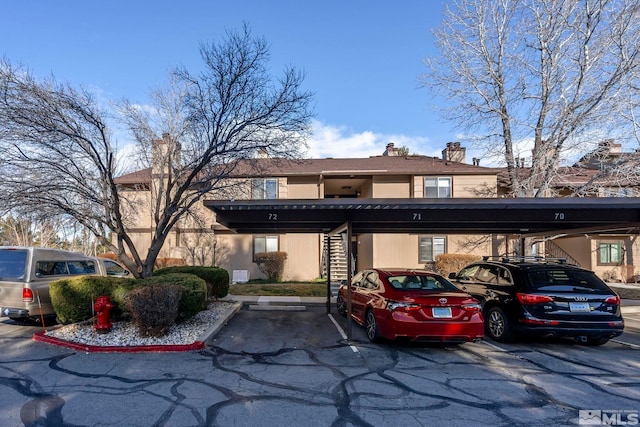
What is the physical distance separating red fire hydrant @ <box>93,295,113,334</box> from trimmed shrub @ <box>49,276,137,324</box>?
52 centimetres

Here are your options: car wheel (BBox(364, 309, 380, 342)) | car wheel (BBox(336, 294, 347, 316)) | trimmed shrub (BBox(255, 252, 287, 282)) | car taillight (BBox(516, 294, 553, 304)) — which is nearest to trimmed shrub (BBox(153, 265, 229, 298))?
car wheel (BBox(336, 294, 347, 316))

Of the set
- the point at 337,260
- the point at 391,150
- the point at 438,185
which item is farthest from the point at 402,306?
the point at 391,150

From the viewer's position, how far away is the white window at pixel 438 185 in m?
21.0

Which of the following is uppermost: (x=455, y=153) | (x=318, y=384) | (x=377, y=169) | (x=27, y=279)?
(x=455, y=153)

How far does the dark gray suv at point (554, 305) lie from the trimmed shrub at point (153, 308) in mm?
6684

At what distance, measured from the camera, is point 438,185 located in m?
21.0

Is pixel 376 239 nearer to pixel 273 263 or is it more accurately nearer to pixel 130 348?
pixel 273 263

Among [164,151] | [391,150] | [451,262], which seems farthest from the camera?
[391,150]

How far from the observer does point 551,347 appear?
789cm

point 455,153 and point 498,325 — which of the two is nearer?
point 498,325

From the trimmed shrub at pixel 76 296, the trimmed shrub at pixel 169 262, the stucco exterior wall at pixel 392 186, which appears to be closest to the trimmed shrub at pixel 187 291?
the trimmed shrub at pixel 76 296

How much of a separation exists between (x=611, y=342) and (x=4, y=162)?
14.5 m

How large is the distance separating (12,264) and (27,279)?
59cm

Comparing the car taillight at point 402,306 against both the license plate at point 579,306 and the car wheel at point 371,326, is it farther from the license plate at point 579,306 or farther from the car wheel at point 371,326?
the license plate at point 579,306
